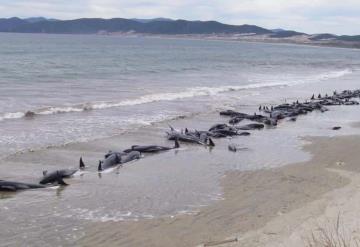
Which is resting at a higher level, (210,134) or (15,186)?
(15,186)

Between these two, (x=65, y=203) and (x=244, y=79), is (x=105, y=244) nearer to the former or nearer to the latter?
(x=65, y=203)

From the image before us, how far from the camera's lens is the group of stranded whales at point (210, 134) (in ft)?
46.0

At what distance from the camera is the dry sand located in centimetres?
1019

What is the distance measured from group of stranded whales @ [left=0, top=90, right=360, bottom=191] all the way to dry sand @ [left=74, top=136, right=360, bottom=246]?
337 centimetres

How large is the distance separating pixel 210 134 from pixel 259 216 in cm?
1053

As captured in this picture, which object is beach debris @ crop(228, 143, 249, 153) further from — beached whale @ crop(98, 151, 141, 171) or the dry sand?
beached whale @ crop(98, 151, 141, 171)

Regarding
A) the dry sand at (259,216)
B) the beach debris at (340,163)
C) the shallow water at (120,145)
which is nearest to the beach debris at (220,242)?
the dry sand at (259,216)

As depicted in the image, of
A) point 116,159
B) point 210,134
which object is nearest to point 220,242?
point 116,159

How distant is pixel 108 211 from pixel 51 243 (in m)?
2.04

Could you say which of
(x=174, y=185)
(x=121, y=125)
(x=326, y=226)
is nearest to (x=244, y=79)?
(x=121, y=125)

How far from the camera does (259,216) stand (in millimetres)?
11570

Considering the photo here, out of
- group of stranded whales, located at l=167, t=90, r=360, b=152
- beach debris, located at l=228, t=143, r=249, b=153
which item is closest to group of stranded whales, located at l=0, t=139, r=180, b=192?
group of stranded whales, located at l=167, t=90, r=360, b=152

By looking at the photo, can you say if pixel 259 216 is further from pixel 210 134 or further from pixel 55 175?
pixel 210 134

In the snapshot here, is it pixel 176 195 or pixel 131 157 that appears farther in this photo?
pixel 131 157
